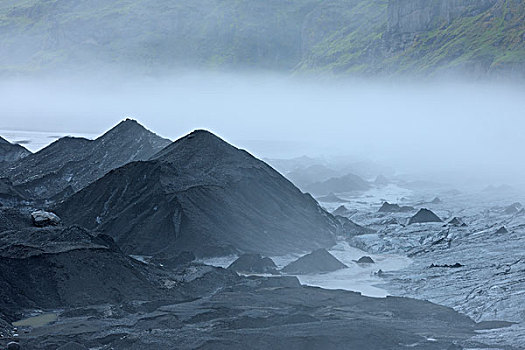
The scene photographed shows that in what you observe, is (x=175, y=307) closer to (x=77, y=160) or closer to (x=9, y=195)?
(x=9, y=195)

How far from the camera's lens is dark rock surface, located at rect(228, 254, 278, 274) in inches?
1739

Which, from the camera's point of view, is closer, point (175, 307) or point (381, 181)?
point (175, 307)

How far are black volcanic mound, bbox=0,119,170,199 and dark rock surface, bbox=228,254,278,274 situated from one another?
81.5ft

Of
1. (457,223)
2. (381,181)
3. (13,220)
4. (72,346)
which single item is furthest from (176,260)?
(381,181)

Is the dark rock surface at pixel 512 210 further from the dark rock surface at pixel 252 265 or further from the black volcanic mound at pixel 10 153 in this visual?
the black volcanic mound at pixel 10 153

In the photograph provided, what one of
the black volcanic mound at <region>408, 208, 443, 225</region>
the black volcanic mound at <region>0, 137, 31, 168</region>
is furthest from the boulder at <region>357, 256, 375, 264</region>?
the black volcanic mound at <region>0, 137, 31, 168</region>

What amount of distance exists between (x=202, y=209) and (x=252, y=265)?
9129 millimetres

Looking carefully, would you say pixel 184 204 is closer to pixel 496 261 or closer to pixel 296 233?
pixel 296 233

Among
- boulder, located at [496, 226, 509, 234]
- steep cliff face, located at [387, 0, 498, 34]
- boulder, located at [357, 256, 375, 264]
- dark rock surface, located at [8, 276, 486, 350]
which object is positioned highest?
steep cliff face, located at [387, 0, 498, 34]

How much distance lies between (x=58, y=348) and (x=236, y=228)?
2596 cm

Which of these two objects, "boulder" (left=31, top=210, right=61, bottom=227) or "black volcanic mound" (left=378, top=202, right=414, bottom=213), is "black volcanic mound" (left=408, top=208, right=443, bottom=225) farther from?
"boulder" (left=31, top=210, right=61, bottom=227)

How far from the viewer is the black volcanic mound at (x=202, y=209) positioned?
49781mm

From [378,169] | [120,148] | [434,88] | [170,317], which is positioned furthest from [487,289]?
[434,88]

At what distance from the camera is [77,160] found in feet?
234
